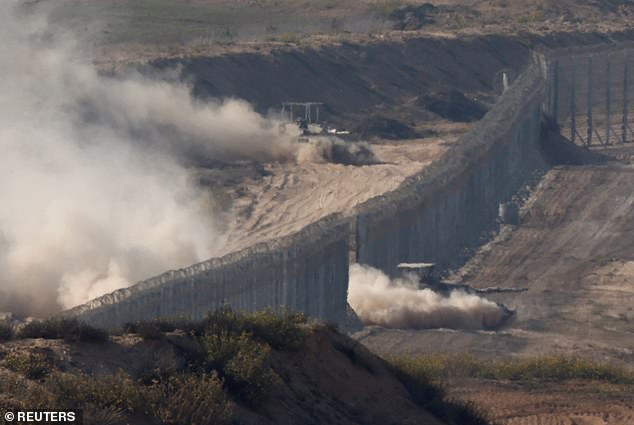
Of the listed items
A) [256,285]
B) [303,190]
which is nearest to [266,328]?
[256,285]

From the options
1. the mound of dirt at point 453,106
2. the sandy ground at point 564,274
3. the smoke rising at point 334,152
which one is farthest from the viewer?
the mound of dirt at point 453,106

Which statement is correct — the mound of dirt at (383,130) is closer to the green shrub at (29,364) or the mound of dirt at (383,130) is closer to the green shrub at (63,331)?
the green shrub at (63,331)

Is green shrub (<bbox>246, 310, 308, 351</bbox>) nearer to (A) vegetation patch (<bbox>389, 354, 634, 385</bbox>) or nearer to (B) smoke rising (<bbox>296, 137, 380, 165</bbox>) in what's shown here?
(A) vegetation patch (<bbox>389, 354, 634, 385</bbox>)

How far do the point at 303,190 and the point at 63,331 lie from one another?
45.2m

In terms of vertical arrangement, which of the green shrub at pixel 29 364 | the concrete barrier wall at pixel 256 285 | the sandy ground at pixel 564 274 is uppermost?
the green shrub at pixel 29 364

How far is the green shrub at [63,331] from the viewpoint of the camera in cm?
1905

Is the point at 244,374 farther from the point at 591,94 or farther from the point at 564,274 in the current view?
the point at 591,94

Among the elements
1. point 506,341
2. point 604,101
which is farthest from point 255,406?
point 604,101

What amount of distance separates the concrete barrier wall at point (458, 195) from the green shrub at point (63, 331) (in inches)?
962

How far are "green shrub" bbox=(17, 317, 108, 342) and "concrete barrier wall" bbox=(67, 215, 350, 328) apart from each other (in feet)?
28.7

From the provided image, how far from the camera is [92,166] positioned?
63719 mm

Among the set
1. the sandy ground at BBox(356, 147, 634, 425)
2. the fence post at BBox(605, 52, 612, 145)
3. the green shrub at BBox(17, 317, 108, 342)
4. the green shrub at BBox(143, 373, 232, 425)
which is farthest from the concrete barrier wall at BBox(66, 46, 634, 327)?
the green shrub at BBox(143, 373, 232, 425)

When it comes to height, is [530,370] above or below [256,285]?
below

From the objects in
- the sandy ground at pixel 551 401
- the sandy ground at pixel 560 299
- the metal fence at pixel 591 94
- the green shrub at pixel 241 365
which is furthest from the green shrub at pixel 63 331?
the metal fence at pixel 591 94
